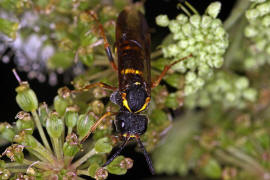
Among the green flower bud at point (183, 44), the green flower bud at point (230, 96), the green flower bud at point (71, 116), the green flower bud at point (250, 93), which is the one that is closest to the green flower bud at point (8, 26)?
the green flower bud at point (71, 116)

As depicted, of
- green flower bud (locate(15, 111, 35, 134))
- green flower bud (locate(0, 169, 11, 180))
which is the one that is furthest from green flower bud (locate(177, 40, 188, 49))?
green flower bud (locate(0, 169, 11, 180))

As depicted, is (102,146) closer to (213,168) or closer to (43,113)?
(43,113)

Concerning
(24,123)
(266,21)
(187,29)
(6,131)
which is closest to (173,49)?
(187,29)

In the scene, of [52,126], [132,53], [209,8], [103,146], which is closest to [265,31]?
[209,8]

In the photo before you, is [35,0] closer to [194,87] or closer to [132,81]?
[132,81]

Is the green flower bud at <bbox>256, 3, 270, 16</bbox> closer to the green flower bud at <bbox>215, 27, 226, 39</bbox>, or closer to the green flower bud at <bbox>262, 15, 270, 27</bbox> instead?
the green flower bud at <bbox>262, 15, 270, 27</bbox>

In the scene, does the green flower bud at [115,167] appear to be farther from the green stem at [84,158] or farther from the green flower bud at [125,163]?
the green stem at [84,158]
